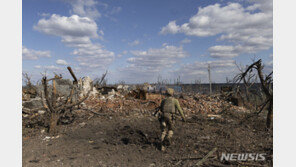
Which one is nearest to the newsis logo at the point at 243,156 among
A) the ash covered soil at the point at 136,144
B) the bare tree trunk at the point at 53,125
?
the ash covered soil at the point at 136,144

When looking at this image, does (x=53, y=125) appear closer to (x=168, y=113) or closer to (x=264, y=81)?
(x=168, y=113)

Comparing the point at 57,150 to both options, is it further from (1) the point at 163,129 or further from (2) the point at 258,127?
(2) the point at 258,127

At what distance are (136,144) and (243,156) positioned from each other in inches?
118

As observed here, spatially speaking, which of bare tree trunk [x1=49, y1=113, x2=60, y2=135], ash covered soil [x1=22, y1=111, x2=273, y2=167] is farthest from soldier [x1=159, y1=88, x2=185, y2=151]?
bare tree trunk [x1=49, y1=113, x2=60, y2=135]

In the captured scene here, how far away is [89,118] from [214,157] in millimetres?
6116

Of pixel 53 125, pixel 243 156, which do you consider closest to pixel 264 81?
pixel 243 156

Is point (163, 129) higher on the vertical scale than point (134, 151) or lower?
higher

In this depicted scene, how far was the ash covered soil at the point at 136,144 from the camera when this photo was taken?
4945mm

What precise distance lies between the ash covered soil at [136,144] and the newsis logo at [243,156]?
→ 13 cm

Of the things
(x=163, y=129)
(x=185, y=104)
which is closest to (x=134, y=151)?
(x=163, y=129)

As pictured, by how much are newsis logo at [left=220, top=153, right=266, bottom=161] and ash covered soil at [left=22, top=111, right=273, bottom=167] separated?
130mm

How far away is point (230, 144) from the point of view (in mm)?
5754

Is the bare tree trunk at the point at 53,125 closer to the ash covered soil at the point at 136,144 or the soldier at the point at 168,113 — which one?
the ash covered soil at the point at 136,144

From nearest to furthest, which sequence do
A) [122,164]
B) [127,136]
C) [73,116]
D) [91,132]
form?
[122,164] < [127,136] < [91,132] < [73,116]
